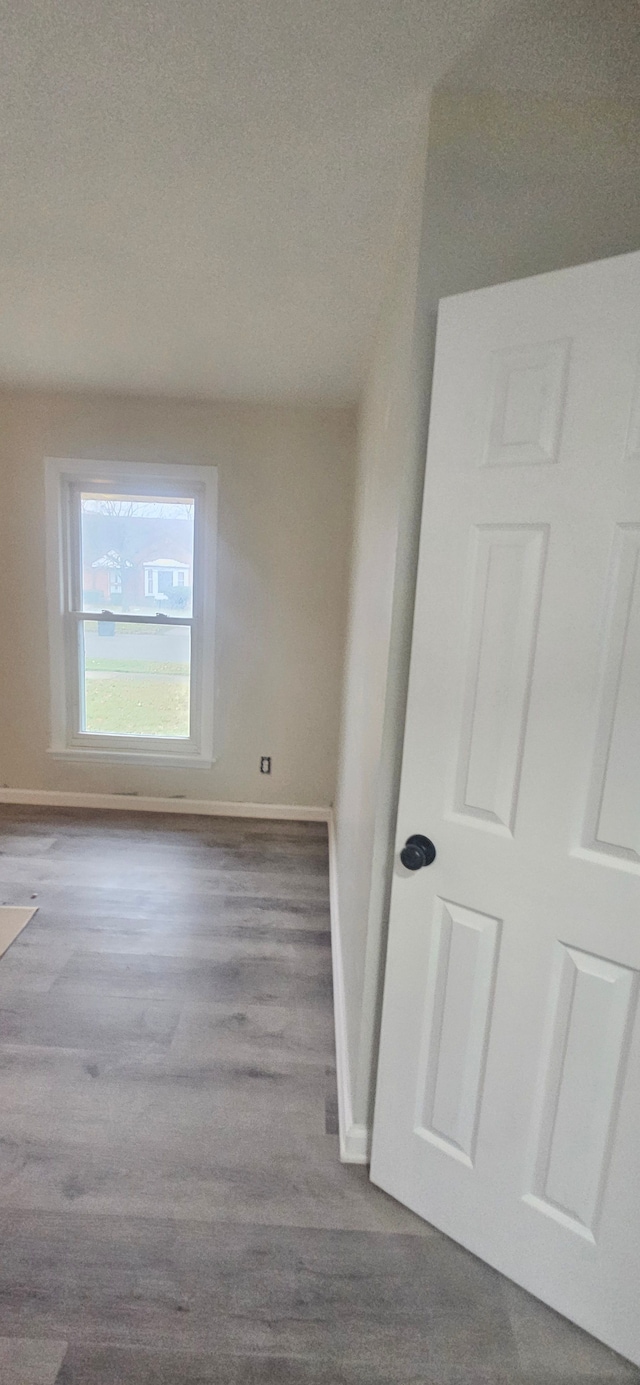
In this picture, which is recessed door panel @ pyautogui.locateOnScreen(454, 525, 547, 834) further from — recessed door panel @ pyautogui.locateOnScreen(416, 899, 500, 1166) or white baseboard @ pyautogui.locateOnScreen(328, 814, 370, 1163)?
white baseboard @ pyautogui.locateOnScreen(328, 814, 370, 1163)

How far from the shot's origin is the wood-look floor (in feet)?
3.61

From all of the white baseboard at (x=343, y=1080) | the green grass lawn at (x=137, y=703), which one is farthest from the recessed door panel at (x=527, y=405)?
the green grass lawn at (x=137, y=703)

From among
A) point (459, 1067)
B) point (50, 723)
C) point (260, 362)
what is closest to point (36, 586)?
point (50, 723)

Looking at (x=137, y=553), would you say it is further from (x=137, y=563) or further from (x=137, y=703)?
(x=137, y=703)

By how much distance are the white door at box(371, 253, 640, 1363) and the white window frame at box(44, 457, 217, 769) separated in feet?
7.68

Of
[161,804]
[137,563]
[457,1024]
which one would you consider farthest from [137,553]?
[457,1024]

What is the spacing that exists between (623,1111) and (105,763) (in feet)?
10.2

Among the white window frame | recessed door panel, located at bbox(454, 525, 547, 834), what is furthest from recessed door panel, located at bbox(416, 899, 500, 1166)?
the white window frame

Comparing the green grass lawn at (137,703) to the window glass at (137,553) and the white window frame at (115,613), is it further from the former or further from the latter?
the window glass at (137,553)

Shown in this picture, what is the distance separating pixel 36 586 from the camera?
3346 millimetres

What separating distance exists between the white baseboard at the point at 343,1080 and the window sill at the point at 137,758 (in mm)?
1378

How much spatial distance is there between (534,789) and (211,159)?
1.57 meters

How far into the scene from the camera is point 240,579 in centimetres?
330

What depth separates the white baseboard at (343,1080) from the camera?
1474 mm
